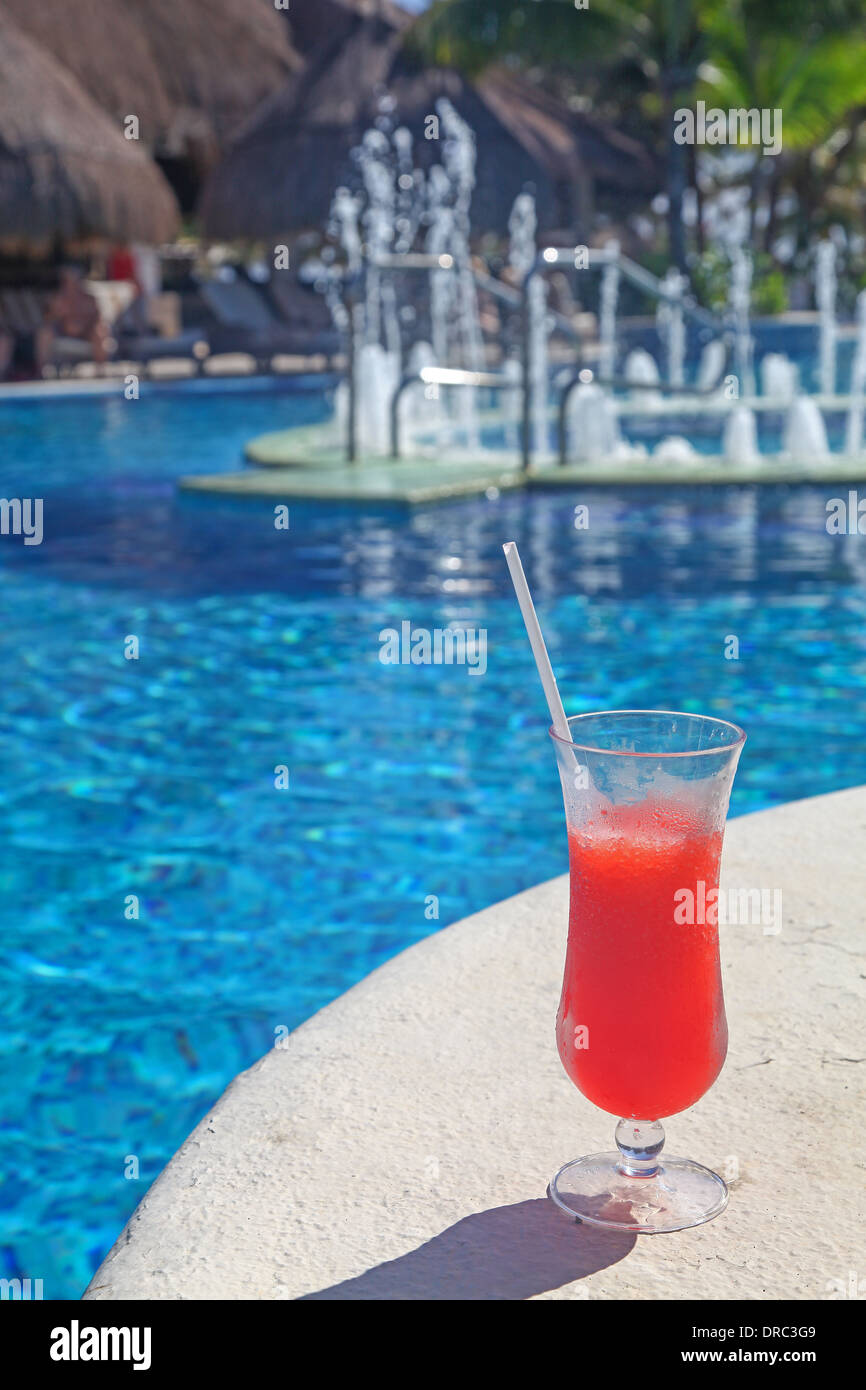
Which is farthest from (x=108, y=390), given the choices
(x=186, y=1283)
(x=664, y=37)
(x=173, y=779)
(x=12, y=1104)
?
(x=186, y=1283)

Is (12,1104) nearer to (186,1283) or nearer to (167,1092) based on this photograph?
(167,1092)

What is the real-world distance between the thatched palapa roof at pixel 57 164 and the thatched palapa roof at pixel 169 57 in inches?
71.5

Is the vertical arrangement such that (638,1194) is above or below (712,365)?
below

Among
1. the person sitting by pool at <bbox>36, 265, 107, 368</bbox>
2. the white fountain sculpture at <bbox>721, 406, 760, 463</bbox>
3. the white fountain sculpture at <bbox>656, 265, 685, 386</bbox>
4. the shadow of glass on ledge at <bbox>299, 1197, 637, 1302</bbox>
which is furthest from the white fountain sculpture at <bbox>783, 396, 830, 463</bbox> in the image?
the person sitting by pool at <bbox>36, 265, 107, 368</bbox>

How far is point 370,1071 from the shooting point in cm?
199

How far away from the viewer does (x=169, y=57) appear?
23328 millimetres

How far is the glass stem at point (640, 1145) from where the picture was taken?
1636 millimetres

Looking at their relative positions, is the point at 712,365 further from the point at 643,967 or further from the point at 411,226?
the point at 643,967

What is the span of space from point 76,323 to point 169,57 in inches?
212

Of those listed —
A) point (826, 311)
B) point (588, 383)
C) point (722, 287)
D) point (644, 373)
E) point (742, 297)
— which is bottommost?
point (588, 383)

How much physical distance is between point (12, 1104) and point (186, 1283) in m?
1.20
